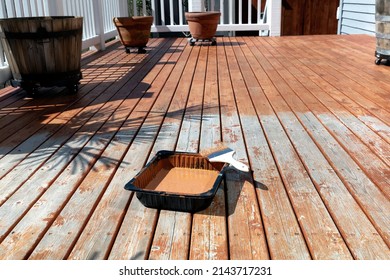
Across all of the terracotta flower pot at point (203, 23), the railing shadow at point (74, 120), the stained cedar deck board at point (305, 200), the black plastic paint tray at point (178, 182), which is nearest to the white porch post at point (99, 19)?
the terracotta flower pot at point (203, 23)

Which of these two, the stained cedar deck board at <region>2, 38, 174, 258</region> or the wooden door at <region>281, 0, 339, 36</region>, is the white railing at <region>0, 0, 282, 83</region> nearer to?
the wooden door at <region>281, 0, 339, 36</region>

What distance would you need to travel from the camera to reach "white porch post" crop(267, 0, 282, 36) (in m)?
7.69

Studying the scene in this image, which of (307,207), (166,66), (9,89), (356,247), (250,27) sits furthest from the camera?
(250,27)

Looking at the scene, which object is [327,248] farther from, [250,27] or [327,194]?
[250,27]

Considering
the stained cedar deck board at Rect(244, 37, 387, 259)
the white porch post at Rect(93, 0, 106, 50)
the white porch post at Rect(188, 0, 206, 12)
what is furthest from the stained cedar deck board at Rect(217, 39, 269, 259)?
the white porch post at Rect(188, 0, 206, 12)

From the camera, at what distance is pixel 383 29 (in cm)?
463

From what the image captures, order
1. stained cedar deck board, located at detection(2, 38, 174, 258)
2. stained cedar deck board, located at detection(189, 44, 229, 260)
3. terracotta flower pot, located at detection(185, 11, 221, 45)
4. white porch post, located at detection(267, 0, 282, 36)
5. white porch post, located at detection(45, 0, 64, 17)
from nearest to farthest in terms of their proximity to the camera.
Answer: stained cedar deck board, located at detection(189, 44, 229, 260) → stained cedar deck board, located at detection(2, 38, 174, 258) → white porch post, located at detection(45, 0, 64, 17) → terracotta flower pot, located at detection(185, 11, 221, 45) → white porch post, located at detection(267, 0, 282, 36)

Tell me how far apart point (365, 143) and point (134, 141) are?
4.42 feet

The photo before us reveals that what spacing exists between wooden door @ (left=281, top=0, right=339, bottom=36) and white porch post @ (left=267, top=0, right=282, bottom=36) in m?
1.11

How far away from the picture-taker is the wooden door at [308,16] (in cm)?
884

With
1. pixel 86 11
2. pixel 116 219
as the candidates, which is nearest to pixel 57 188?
pixel 116 219

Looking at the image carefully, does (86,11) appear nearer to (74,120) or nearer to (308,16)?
(74,120)
